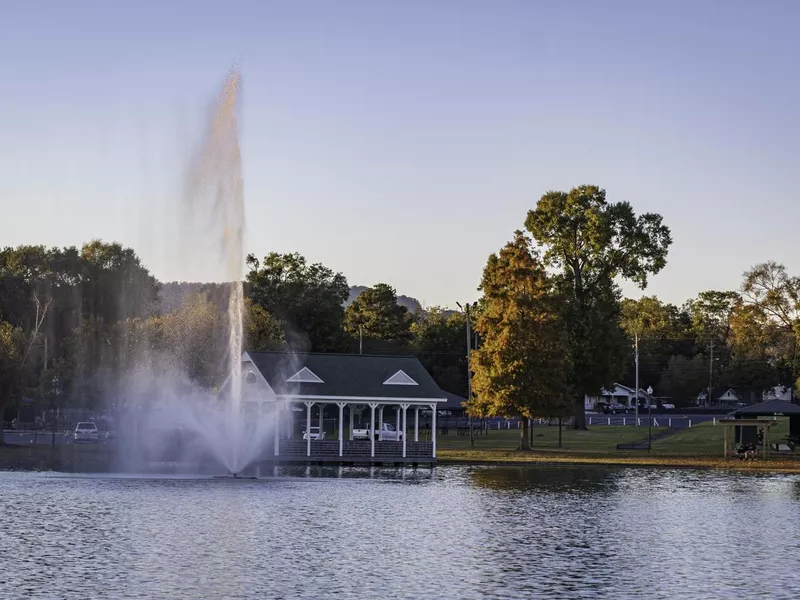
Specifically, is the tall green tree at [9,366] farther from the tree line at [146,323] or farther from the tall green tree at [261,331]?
the tall green tree at [261,331]

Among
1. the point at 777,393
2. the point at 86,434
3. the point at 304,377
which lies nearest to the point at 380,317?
the point at 777,393

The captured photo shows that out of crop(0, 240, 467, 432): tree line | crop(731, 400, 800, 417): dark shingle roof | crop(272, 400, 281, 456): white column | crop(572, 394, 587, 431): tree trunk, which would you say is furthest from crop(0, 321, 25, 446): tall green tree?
crop(731, 400, 800, 417): dark shingle roof

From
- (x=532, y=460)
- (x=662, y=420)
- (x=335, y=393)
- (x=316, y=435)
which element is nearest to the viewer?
(x=532, y=460)

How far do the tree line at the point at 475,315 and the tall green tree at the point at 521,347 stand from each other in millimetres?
97

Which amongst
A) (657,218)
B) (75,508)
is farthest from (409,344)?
(75,508)

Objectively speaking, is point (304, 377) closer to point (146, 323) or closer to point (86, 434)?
point (146, 323)

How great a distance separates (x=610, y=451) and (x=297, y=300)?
55.3 meters

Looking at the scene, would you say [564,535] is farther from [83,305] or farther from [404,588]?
[83,305]

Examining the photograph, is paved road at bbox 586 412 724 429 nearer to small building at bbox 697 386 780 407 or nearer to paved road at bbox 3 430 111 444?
small building at bbox 697 386 780 407

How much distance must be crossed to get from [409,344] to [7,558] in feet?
453

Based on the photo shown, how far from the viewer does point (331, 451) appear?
77938mm

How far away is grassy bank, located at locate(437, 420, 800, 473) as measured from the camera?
76.8 metres

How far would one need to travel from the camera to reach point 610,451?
85938mm

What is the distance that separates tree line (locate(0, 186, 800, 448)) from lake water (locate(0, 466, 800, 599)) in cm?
2253
